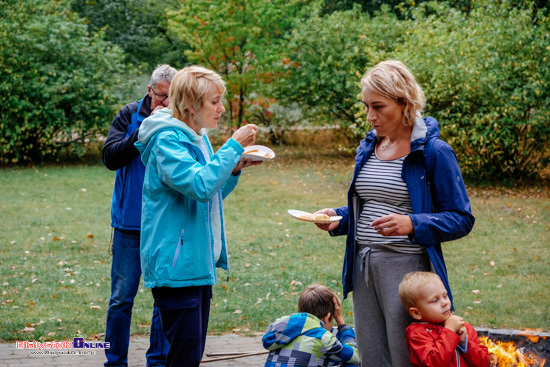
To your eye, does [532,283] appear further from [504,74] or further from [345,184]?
[345,184]

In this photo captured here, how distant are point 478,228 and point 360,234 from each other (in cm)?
759

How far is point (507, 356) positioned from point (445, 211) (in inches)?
61.2

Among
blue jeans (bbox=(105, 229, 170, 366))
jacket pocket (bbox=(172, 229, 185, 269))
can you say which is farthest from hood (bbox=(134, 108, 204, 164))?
blue jeans (bbox=(105, 229, 170, 366))

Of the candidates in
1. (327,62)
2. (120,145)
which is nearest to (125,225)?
(120,145)

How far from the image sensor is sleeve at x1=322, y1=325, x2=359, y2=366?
155 inches

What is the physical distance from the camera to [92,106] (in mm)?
17766

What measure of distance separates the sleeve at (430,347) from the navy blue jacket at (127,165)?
212 centimetres

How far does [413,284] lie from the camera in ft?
9.82

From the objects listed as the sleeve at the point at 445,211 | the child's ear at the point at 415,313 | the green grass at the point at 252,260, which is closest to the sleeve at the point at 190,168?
the sleeve at the point at 445,211

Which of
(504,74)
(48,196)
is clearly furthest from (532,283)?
(48,196)

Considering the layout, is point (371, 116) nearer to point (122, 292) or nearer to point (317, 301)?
point (317, 301)

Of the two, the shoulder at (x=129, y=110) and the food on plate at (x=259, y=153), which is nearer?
the food on plate at (x=259, y=153)

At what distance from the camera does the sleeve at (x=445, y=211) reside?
2.97m

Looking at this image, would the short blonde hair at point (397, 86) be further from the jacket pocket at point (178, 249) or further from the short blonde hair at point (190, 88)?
the jacket pocket at point (178, 249)
